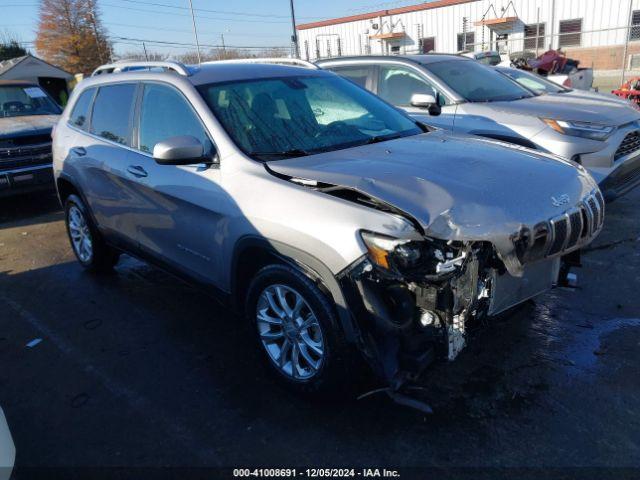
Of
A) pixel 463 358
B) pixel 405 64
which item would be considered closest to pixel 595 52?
pixel 405 64

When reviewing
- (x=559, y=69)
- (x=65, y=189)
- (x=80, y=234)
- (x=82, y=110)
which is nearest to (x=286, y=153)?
(x=82, y=110)

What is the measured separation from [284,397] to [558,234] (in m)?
1.77

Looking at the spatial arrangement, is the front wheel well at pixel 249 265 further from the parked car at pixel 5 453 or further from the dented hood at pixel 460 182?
the parked car at pixel 5 453

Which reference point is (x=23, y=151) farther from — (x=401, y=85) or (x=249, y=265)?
(x=249, y=265)

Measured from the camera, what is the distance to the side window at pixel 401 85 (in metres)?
6.52

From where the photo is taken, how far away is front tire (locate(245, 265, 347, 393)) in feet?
8.92

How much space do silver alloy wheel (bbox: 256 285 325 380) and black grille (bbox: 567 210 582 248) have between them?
4.63 feet

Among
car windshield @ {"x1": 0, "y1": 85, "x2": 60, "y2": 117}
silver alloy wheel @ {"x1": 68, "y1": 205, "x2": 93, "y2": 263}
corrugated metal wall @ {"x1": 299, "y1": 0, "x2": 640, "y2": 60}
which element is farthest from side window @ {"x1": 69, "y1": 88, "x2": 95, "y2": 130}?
corrugated metal wall @ {"x1": 299, "y1": 0, "x2": 640, "y2": 60}

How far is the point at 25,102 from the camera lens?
9266 millimetres

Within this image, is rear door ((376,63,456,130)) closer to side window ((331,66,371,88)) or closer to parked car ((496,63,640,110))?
side window ((331,66,371,88))

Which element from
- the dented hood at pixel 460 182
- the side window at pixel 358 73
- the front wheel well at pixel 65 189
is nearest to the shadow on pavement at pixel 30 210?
the front wheel well at pixel 65 189

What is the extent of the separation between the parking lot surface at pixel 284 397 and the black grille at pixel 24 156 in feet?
12.7

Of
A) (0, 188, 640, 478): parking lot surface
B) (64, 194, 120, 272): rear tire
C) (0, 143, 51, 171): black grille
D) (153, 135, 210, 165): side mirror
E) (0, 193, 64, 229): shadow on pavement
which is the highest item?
(153, 135, 210, 165): side mirror

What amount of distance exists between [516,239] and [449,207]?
1.15 feet
